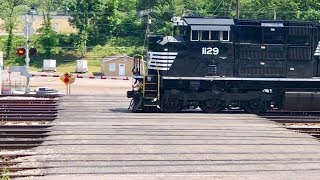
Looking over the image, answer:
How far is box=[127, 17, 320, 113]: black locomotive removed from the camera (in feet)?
77.6

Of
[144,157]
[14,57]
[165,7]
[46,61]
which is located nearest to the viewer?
[144,157]

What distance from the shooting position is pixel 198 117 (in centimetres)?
2227

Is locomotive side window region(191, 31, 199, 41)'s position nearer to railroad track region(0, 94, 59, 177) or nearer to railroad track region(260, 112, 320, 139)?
railroad track region(260, 112, 320, 139)

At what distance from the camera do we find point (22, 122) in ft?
67.6

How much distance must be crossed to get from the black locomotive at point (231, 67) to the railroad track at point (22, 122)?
3.66 metres

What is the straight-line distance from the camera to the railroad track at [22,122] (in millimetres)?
14777

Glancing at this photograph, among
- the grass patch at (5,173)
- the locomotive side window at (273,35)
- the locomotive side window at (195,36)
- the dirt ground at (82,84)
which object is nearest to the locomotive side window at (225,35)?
the locomotive side window at (195,36)

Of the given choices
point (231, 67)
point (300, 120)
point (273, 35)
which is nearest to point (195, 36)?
point (231, 67)

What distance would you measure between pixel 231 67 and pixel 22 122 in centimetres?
801

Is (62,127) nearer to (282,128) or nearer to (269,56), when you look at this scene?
(282,128)

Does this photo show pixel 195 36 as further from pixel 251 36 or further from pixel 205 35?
pixel 251 36

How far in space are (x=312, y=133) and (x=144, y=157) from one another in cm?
694

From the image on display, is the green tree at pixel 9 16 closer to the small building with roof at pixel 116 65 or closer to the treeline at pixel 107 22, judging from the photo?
the treeline at pixel 107 22

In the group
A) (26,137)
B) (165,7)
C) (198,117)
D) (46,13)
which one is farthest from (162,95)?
(46,13)
